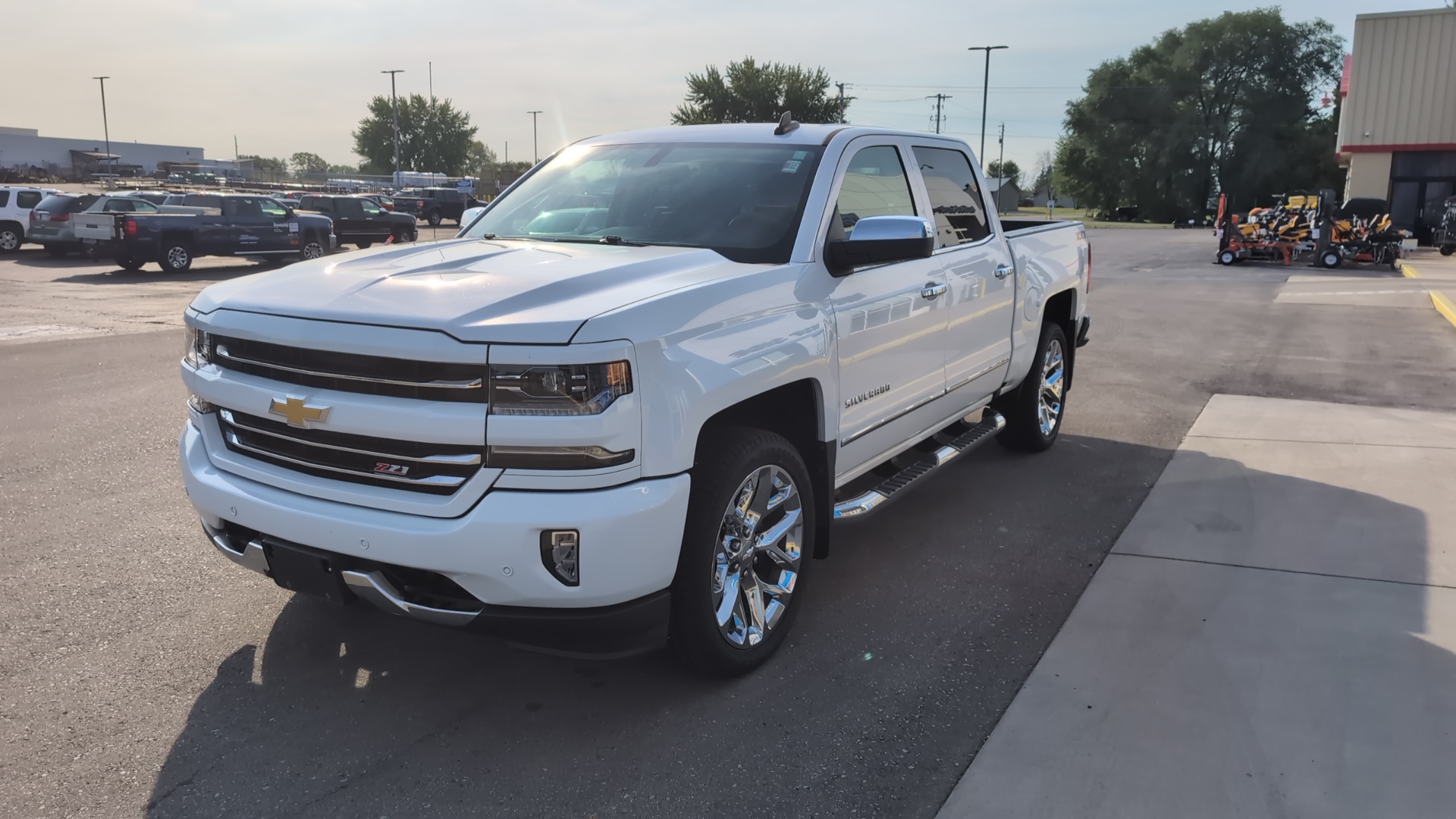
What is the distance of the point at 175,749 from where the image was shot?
10.4 feet

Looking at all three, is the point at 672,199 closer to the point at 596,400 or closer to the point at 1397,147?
the point at 596,400

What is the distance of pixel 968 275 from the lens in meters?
5.21

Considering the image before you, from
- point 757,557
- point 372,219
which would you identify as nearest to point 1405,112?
point 372,219

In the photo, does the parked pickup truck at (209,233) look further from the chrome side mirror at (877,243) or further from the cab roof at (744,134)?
the chrome side mirror at (877,243)

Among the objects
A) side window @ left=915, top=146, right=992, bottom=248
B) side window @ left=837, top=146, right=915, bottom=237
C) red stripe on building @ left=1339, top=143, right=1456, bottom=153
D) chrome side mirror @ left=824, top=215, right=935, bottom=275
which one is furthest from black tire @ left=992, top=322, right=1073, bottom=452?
red stripe on building @ left=1339, top=143, right=1456, bottom=153

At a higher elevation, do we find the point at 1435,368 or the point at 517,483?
→ the point at 517,483

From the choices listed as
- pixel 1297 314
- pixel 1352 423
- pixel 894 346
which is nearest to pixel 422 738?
pixel 894 346

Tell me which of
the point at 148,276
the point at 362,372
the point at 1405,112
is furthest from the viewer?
the point at 1405,112

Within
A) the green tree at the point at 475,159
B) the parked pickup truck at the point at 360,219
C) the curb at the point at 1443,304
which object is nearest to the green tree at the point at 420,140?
the green tree at the point at 475,159

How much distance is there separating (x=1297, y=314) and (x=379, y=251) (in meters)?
14.5

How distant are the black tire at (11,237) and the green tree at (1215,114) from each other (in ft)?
230

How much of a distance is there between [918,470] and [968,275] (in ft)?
3.41

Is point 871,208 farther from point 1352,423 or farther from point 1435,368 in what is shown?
point 1435,368

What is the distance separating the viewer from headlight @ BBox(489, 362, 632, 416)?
2.94 metres
